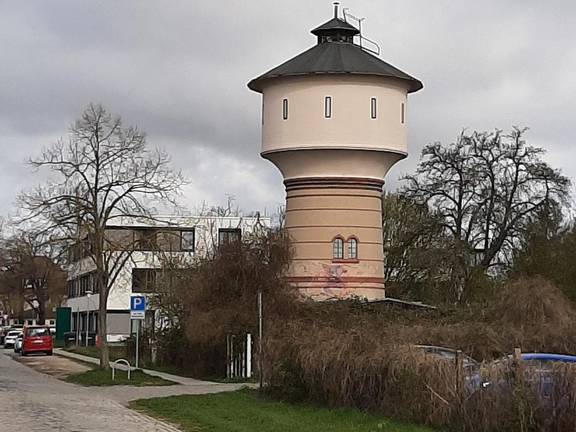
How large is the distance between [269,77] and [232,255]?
1179 centimetres

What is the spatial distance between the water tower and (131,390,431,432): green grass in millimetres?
19330

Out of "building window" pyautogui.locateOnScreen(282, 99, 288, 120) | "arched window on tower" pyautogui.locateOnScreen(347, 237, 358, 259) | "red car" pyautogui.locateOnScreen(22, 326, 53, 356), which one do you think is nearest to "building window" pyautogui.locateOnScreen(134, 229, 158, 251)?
"building window" pyautogui.locateOnScreen(282, 99, 288, 120)

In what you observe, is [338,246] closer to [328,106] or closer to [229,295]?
[328,106]

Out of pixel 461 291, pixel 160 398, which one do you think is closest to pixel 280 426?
pixel 160 398

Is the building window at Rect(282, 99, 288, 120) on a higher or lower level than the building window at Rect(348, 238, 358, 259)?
higher

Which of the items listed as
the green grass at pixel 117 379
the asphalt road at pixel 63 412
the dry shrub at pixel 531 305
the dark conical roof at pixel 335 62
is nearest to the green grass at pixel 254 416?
the asphalt road at pixel 63 412

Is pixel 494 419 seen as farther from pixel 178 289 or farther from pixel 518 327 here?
pixel 178 289

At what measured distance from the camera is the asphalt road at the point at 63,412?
68.2ft

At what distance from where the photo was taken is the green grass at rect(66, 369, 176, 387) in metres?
35.4

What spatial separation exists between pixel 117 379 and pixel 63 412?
12.8 meters

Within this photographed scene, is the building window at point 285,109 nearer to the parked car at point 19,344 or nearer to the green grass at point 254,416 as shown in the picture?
the green grass at point 254,416

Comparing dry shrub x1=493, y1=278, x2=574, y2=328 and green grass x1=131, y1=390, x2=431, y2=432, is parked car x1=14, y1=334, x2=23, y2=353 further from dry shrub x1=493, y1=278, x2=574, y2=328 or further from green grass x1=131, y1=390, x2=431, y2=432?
green grass x1=131, y1=390, x2=431, y2=432

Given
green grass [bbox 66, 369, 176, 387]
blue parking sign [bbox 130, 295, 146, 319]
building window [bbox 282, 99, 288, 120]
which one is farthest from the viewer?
building window [bbox 282, 99, 288, 120]

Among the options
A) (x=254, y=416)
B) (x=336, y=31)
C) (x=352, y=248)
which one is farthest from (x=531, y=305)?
(x=336, y=31)
